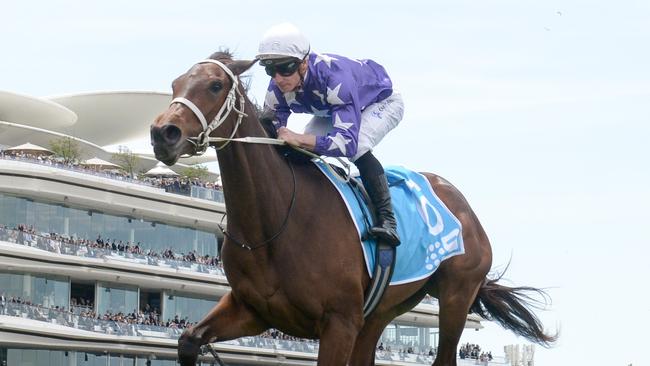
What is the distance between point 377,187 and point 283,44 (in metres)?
1.42

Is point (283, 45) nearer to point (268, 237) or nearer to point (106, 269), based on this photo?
point (268, 237)

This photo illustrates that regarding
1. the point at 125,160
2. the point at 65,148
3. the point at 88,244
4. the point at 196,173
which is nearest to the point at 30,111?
the point at 125,160

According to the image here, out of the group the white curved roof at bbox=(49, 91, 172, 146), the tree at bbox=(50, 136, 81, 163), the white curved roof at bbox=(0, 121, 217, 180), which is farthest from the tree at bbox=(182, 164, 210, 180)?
the white curved roof at bbox=(49, 91, 172, 146)

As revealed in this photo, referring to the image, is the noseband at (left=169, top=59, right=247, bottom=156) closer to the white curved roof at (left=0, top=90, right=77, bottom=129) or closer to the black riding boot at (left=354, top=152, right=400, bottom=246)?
the black riding boot at (left=354, top=152, right=400, bottom=246)

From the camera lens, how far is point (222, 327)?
9.74m

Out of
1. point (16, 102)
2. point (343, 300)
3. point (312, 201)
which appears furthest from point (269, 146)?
point (16, 102)

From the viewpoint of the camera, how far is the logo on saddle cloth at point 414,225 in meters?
10.0

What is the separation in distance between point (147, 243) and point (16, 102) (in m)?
11.5

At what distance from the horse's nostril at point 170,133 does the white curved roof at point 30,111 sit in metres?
55.7

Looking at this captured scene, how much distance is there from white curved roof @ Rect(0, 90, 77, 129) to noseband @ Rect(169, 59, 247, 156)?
5515cm

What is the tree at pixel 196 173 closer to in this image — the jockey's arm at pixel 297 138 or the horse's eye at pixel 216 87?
the jockey's arm at pixel 297 138

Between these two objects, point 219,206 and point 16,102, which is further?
point 16,102

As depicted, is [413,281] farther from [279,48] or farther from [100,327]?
[100,327]

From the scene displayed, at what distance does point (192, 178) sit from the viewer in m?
61.2
